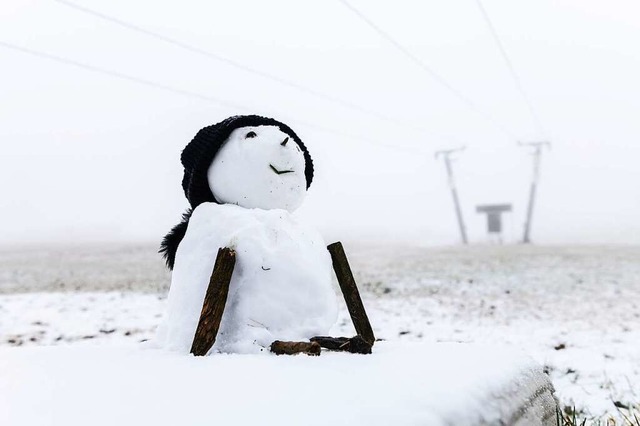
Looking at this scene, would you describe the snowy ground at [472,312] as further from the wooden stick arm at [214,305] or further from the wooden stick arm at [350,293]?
the wooden stick arm at [214,305]

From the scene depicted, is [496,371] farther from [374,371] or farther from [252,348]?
[252,348]

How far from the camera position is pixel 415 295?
9.63 metres

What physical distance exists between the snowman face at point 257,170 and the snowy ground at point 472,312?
2701mm

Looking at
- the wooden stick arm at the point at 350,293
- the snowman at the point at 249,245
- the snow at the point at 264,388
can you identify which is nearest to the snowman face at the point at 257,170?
the snowman at the point at 249,245

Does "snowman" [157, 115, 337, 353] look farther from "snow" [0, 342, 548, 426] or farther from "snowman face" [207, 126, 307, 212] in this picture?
"snow" [0, 342, 548, 426]

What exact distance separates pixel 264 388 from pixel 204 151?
1.72 m

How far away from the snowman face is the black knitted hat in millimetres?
37

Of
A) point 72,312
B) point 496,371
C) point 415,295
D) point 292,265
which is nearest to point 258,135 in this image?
point 292,265

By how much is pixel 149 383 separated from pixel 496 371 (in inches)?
56.5

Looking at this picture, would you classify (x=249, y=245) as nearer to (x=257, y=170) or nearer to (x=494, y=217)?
(x=257, y=170)

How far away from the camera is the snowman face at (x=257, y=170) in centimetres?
292

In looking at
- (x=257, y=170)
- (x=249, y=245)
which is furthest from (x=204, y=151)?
(x=249, y=245)

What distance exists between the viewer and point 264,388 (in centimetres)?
166

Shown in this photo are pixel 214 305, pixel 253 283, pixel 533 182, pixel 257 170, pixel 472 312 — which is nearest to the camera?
pixel 214 305
